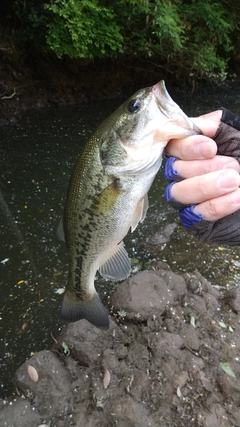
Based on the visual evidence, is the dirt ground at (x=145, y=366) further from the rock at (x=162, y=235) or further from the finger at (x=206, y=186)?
the finger at (x=206, y=186)

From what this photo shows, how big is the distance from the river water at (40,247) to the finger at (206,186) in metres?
2.83

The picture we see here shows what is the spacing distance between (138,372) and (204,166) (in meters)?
2.19

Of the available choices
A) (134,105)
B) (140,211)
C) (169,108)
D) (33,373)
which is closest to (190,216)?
(140,211)

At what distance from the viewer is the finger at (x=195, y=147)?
1.72 meters

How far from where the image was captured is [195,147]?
5.70 feet

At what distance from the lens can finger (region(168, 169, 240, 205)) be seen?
172 centimetres

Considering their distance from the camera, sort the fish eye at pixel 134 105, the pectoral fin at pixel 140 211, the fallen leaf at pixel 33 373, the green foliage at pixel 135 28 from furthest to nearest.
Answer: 1. the green foliage at pixel 135 28
2. the fallen leaf at pixel 33 373
3. the pectoral fin at pixel 140 211
4. the fish eye at pixel 134 105

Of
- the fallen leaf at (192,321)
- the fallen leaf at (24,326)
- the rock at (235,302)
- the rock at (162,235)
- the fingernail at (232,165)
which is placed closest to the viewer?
the fingernail at (232,165)

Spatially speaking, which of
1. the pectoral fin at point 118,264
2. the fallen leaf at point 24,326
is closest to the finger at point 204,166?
the pectoral fin at point 118,264

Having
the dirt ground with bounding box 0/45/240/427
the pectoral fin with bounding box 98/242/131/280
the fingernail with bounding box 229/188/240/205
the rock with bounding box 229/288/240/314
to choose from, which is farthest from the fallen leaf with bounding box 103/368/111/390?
the fingernail with bounding box 229/188/240/205

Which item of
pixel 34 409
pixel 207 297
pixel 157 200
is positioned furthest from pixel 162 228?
pixel 34 409

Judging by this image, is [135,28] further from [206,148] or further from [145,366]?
[206,148]

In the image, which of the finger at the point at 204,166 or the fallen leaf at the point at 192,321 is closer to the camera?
the finger at the point at 204,166

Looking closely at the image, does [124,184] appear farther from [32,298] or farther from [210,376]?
[32,298]
